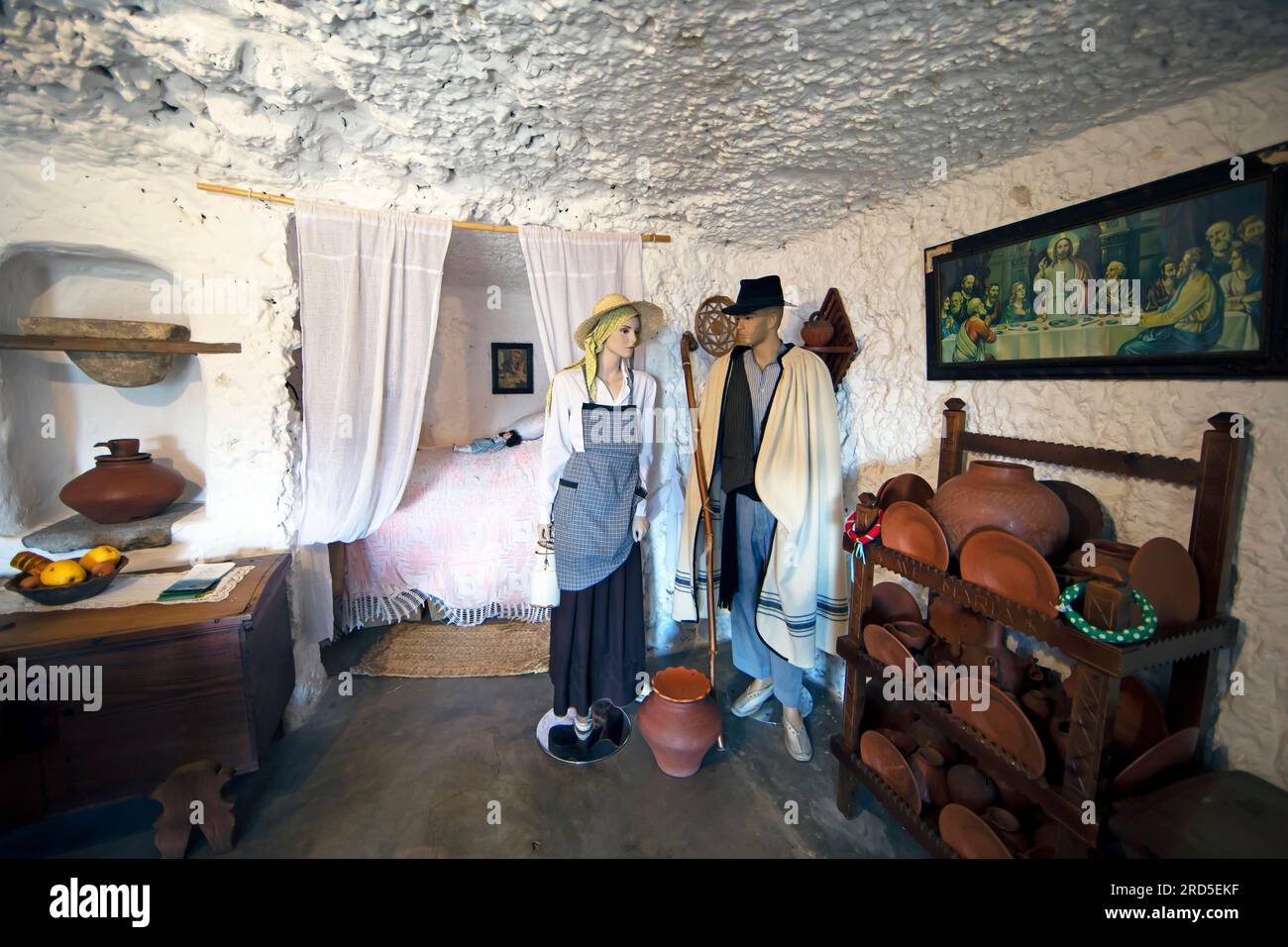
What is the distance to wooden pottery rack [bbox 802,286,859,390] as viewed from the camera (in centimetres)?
241

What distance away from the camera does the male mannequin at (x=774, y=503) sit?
201cm

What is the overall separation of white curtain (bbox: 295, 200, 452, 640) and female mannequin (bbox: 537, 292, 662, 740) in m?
0.75

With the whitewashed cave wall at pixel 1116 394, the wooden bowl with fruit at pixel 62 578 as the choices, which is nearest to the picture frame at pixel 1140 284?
the whitewashed cave wall at pixel 1116 394

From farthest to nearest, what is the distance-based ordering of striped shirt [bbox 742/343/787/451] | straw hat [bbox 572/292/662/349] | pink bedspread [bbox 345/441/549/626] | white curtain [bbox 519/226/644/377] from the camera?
pink bedspread [bbox 345/441/549/626], white curtain [bbox 519/226/644/377], striped shirt [bbox 742/343/787/451], straw hat [bbox 572/292/662/349]

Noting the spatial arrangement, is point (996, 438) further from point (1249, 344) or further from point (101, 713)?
point (101, 713)

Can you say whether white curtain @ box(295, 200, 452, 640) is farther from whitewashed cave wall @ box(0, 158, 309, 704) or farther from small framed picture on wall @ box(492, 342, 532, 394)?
small framed picture on wall @ box(492, 342, 532, 394)

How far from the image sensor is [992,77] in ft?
4.49

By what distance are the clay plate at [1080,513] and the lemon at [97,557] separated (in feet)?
9.88

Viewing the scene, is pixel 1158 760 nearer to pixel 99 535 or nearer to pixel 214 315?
pixel 214 315

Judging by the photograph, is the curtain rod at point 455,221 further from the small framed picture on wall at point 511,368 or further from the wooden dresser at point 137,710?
the small framed picture on wall at point 511,368

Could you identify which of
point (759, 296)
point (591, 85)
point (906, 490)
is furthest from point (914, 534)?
point (591, 85)

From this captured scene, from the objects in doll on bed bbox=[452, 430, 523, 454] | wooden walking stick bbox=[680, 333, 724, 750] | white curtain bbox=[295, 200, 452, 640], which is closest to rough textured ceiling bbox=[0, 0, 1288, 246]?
white curtain bbox=[295, 200, 452, 640]

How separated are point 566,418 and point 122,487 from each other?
71.8 inches

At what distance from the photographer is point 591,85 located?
1.55 metres
